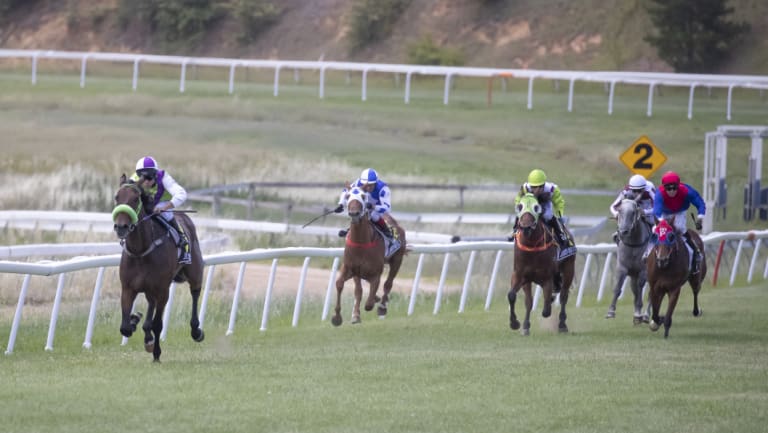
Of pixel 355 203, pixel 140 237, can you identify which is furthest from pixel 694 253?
pixel 140 237

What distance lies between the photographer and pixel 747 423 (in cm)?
925

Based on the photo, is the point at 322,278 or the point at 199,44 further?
the point at 199,44

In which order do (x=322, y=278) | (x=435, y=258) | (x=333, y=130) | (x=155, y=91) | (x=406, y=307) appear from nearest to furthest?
(x=406, y=307) < (x=322, y=278) < (x=435, y=258) < (x=333, y=130) < (x=155, y=91)

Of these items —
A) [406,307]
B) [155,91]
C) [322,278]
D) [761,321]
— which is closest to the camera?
[761,321]

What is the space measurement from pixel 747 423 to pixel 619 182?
2778 centimetres

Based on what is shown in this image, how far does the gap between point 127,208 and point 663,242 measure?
6.29 m

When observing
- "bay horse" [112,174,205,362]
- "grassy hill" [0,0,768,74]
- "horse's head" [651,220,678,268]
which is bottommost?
"bay horse" [112,174,205,362]

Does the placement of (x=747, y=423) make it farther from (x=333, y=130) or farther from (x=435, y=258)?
(x=333, y=130)

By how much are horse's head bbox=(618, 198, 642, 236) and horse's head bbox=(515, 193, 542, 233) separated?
5.75ft

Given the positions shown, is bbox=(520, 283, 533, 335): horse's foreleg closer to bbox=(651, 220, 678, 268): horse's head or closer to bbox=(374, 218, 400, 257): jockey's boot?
bbox=(651, 220, 678, 268): horse's head

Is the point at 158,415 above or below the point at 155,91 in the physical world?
below

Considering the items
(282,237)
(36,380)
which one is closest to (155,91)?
(282,237)

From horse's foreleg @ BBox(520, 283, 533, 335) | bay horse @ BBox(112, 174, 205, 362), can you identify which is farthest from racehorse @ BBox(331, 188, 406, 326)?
bay horse @ BBox(112, 174, 205, 362)

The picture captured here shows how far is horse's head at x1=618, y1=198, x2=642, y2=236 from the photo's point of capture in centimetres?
1648
